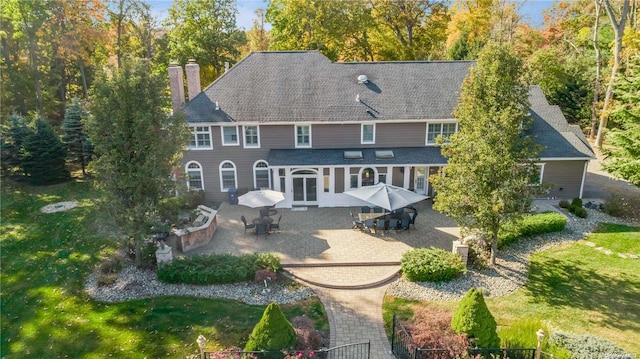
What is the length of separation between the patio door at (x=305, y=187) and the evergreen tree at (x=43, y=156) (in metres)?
16.6

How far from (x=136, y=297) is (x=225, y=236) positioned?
557 cm

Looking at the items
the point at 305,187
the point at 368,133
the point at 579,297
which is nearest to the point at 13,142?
the point at 305,187

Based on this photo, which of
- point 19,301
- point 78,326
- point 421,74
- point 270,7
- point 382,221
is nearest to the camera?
point 78,326

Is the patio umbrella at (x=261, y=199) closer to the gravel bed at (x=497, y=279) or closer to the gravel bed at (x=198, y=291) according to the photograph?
the gravel bed at (x=198, y=291)

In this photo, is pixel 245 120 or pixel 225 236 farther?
pixel 245 120

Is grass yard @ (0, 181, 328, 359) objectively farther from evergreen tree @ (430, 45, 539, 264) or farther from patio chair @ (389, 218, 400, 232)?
evergreen tree @ (430, 45, 539, 264)

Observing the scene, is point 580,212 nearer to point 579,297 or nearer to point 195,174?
point 579,297

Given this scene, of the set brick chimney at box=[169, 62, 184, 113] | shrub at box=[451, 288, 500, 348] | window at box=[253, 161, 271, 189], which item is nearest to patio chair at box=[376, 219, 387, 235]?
window at box=[253, 161, 271, 189]

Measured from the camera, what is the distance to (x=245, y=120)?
23.2m

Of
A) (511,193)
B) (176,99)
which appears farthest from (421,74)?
(176,99)

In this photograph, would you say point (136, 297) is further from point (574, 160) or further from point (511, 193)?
point (574, 160)

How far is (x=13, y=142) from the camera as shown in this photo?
27.0 meters

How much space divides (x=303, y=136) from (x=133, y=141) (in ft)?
35.6

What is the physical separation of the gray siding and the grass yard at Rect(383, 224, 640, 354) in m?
6.05
